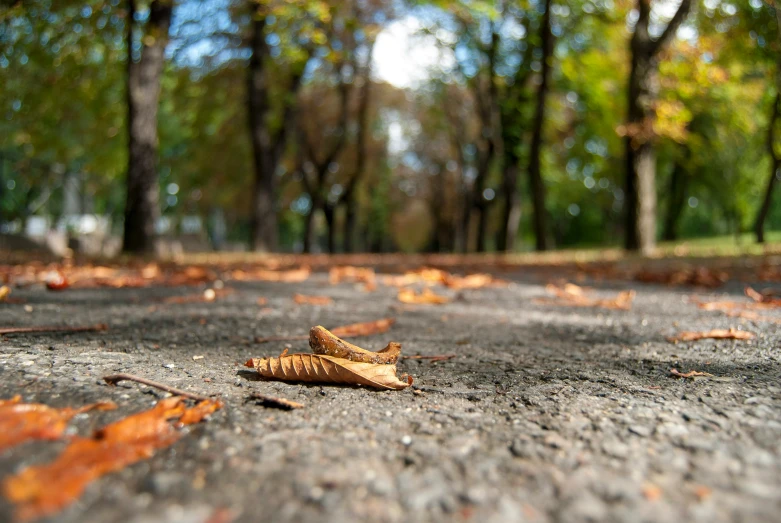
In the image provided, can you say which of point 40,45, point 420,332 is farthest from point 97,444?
point 40,45

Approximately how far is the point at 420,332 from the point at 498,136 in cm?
1841

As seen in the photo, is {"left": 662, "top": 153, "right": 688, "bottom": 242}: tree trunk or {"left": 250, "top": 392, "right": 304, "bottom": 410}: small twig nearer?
{"left": 250, "top": 392, "right": 304, "bottom": 410}: small twig

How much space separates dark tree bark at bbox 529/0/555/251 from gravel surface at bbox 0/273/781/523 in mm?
12764

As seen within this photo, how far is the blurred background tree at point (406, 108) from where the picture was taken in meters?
9.88

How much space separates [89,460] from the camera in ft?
3.31

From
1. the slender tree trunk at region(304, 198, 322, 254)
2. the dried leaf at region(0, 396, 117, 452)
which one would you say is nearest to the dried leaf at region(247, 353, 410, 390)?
the dried leaf at region(0, 396, 117, 452)

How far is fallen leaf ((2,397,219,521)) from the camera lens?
87 cm

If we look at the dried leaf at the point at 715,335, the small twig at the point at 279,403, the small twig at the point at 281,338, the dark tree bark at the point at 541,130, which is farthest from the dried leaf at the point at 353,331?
the dark tree bark at the point at 541,130

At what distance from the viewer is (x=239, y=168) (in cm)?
2597

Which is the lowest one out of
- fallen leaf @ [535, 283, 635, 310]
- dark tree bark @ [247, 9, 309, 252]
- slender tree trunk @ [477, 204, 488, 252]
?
fallen leaf @ [535, 283, 635, 310]

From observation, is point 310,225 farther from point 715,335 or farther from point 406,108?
point 715,335

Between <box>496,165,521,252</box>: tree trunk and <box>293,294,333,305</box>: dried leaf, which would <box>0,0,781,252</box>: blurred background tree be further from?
<box>293,294,333,305</box>: dried leaf

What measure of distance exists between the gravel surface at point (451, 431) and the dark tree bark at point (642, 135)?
10077 mm

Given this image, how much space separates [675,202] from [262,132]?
63.9ft
